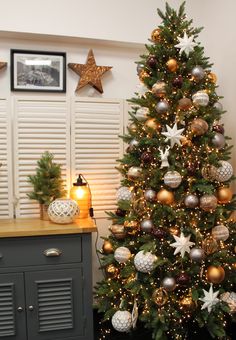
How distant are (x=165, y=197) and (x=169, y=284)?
0.50 m

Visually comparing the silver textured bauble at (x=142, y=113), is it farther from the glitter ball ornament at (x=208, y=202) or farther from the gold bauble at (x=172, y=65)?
the glitter ball ornament at (x=208, y=202)

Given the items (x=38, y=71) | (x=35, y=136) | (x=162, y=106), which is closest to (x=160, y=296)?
(x=162, y=106)

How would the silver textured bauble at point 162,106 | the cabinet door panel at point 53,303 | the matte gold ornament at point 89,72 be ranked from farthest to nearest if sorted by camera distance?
the matte gold ornament at point 89,72, the cabinet door panel at point 53,303, the silver textured bauble at point 162,106

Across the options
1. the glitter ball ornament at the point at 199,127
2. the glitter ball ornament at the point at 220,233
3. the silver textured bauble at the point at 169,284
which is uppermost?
the glitter ball ornament at the point at 199,127

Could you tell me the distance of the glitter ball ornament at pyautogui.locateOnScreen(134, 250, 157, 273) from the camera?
1.76 m

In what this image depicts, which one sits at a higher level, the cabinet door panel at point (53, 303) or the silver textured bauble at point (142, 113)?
the silver textured bauble at point (142, 113)

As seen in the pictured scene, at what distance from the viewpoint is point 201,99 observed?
5.98 feet

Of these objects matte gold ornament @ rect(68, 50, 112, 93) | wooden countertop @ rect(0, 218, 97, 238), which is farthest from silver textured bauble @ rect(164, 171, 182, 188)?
matte gold ornament @ rect(68, 50, 112, 93)

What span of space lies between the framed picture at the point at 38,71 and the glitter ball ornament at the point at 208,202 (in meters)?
1.39

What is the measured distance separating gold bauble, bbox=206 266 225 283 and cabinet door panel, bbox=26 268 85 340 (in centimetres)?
82

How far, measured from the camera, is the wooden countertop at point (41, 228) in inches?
74.9

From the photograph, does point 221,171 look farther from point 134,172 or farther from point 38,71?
point 38,71

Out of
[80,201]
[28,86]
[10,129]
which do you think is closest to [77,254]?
[80,201]

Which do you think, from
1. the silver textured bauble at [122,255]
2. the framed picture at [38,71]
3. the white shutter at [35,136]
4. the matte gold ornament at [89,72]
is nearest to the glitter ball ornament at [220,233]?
the silver textured bauble at [122,255]
